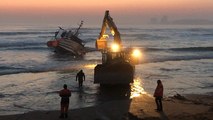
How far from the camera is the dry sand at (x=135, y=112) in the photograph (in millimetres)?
17047

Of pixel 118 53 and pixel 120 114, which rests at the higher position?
pixel 118 53

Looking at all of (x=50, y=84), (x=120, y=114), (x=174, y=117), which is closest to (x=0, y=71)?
(x=50, y=84)

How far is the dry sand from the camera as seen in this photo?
17047 millimetres

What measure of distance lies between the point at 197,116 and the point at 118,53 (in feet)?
35.8

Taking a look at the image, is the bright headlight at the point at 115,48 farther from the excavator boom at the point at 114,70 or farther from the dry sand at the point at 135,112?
the dry sand at the point at 135,112

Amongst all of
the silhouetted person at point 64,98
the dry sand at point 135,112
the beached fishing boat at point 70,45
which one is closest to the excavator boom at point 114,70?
the dry sand at point 135,112

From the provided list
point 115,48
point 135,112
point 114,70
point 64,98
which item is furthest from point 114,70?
point 64,98

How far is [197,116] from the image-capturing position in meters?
16.7

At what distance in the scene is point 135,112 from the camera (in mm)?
18031

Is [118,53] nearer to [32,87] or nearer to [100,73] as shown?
[100,73]

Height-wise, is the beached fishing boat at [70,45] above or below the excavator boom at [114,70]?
above

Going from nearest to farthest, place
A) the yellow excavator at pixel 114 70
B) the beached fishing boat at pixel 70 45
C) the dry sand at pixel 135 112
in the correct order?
the dry sand at pixel 135 112 < the yellow excavator at pixel 114 70 < the beached fishing boat at pixel 70 45

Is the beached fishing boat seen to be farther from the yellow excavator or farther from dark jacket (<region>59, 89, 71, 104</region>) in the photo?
dark jacket (<region>59, 89, 71, 104</region>)

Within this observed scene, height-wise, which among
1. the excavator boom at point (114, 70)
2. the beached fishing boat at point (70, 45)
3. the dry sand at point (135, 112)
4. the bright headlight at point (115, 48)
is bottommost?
the dry sand at point (135, 112)
